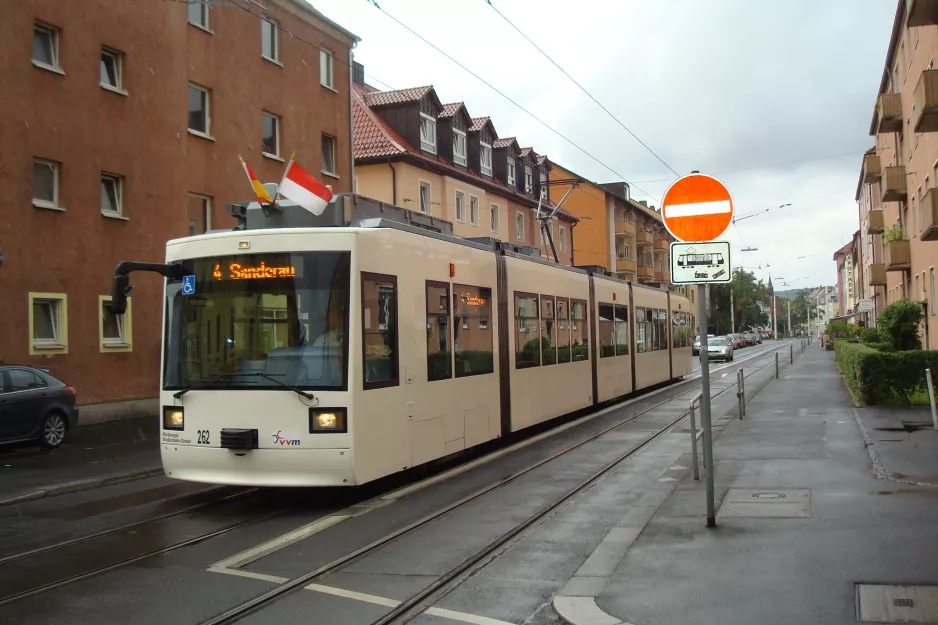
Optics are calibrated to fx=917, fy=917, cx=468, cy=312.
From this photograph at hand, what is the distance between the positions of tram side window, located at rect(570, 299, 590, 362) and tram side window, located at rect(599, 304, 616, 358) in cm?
126

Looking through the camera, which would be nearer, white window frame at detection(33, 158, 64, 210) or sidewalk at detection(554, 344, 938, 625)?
sidewalk at detection(554, 344, 938, 625)

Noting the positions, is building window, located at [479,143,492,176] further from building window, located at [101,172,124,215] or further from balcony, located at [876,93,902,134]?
building window, located at [101,172,124,215]

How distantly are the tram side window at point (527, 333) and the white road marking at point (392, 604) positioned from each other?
27.3ft

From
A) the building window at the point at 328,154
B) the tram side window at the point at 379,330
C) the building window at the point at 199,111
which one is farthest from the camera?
the building window at the point at 328,154

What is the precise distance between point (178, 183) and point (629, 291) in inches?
462

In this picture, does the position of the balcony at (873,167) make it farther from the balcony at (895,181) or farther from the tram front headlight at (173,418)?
the tram front headlight at (173,418)

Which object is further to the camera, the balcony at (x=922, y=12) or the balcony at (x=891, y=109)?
the balcony at (x=891, y=109)

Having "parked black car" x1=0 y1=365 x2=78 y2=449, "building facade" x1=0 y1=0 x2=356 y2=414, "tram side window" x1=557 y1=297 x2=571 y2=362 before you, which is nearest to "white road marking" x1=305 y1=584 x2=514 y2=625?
"parked black car" x1=0 y1=365 x2=78 y2=449

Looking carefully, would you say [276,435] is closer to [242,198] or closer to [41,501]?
[41,501]

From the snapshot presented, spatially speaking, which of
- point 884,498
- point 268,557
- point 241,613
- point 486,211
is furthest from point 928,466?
point 486,211

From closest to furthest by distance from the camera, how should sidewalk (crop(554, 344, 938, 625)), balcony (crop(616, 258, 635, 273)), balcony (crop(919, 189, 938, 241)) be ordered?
sidewalk (crop(554, 344, 938, 625)) < balcony (crop(919, 189, 938, 241)) < balcony (crop(616, 258, 635, 273))

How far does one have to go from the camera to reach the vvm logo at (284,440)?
29.7 ft

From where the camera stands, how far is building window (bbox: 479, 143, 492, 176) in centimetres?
4291

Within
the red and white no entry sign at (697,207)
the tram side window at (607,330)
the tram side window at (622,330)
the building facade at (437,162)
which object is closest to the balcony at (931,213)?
the tram side window at (622,330)
